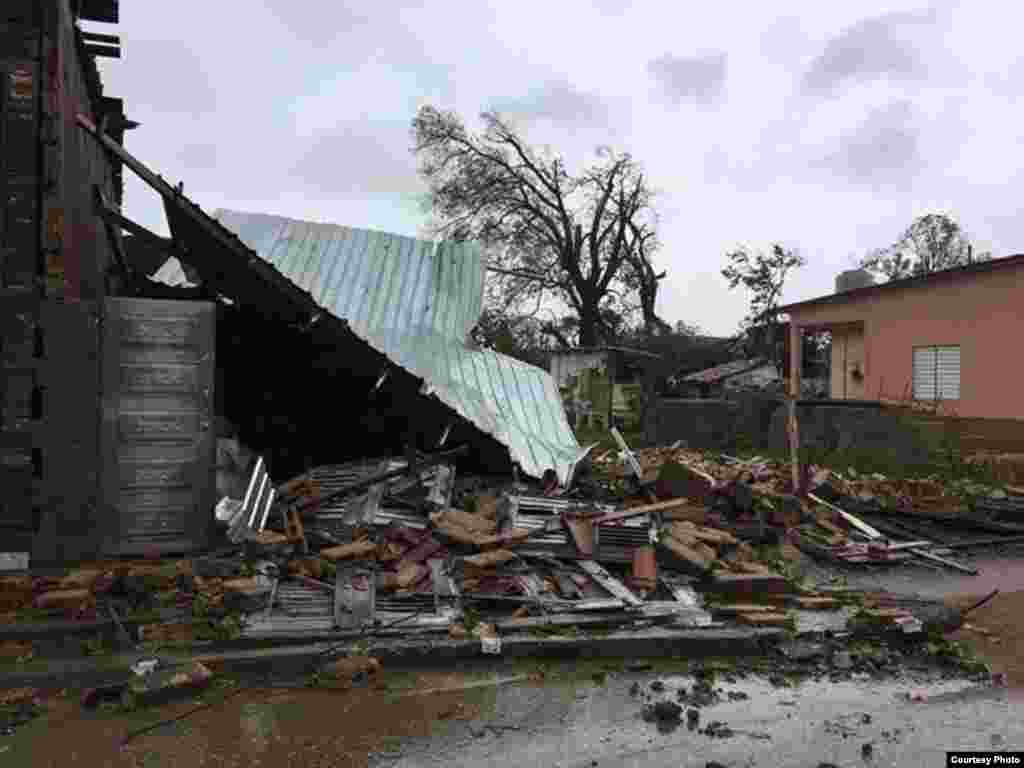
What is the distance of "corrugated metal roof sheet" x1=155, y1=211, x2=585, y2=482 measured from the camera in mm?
11055

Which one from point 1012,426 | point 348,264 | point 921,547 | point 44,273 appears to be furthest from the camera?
point 1012,426

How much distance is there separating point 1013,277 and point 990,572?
10.4 metres

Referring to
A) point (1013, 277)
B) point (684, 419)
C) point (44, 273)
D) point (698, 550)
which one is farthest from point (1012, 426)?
point (44, 273)

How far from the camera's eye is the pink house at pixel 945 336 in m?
17.2

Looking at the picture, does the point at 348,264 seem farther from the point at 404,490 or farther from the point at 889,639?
the point at 889,639

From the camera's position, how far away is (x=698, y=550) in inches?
320

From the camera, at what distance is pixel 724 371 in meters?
35.2

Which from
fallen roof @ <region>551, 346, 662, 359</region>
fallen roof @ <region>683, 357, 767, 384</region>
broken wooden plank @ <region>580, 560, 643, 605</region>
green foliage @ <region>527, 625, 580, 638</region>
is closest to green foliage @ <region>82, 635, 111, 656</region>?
green foliage @ <region>527, 625, 580, 638</region>

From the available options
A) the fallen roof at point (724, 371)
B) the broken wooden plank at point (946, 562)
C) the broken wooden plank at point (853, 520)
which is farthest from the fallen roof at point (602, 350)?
the broken wooden plank at point (946, 562)

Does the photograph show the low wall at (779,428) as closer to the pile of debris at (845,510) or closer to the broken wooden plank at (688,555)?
the pile of debris at (845,510)

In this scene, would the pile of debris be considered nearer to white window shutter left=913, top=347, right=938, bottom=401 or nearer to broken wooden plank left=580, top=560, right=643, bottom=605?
broken wooden plank left=580, top=560, right=643, bottom=605

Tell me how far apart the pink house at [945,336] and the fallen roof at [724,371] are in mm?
10828

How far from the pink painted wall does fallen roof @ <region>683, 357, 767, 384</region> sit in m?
12.5

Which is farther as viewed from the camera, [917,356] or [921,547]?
[917,356]
